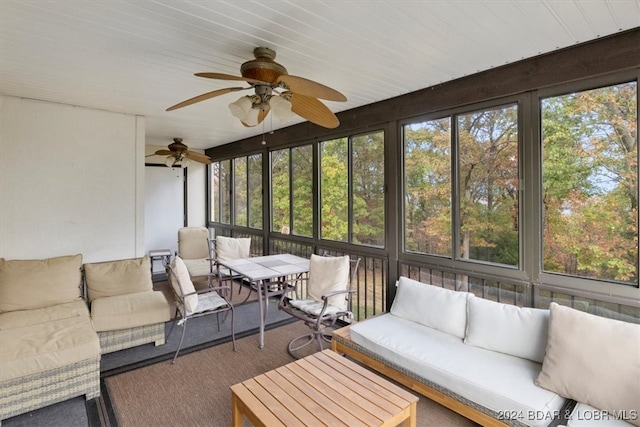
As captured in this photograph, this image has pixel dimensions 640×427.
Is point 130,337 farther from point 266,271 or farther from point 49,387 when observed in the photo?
point 266,271

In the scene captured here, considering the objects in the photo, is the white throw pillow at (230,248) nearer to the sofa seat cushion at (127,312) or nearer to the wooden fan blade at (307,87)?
the sofa seat cushion at (127,312)

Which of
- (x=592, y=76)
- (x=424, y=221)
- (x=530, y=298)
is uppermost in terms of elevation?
(x=592, y=76)

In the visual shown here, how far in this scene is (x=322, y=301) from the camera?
3430 millimetres

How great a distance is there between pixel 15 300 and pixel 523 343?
176 inches

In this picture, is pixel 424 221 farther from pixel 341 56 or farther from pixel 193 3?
pixel 193 3

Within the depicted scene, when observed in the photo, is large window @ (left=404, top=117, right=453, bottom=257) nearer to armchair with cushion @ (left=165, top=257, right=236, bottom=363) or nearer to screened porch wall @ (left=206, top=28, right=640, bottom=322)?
screened porch wall @ (left=206, top=28, right=640, bottom=322)

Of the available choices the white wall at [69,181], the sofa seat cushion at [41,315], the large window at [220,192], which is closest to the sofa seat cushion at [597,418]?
the sofa seat cushion at [41,315]

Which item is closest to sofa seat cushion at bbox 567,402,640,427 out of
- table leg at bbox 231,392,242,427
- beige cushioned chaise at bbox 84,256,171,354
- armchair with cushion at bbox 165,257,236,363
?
table leg at bbox 231,392,242,427

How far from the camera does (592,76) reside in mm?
2275

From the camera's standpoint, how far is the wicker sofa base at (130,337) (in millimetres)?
3070

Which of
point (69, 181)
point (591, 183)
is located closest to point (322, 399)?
point (591, 183)

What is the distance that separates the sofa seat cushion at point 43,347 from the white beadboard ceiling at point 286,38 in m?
2.20

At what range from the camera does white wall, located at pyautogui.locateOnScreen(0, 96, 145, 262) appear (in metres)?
3.53

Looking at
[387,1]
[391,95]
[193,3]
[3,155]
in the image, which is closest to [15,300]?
[3,155]
